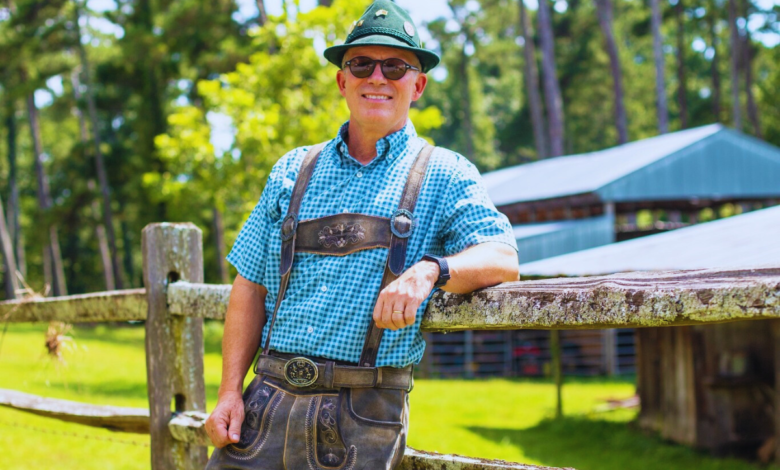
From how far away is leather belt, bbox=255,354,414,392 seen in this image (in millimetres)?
2104

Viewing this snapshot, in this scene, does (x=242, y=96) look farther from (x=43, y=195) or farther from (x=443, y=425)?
(x=43, y=195)

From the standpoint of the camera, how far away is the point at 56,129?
1897 inches

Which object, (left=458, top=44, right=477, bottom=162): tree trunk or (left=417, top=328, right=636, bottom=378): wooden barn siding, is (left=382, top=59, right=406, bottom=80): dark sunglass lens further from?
(left=458, top=44, right=477, bottom=162): tree trunk

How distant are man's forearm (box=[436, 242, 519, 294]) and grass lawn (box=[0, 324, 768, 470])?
2.52 meters

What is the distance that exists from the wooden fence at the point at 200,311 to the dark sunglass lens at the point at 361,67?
65cm

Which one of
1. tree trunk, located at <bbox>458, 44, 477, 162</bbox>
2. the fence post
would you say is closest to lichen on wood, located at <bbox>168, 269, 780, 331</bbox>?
the fence post

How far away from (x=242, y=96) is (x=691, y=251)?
9.71 meters

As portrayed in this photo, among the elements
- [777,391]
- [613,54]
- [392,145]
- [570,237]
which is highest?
[613,54]

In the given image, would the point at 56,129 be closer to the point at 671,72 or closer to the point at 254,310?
the point at 671,72

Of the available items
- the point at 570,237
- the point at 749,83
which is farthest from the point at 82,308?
the point at 749,83

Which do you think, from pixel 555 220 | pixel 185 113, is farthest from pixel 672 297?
pixel 555 220

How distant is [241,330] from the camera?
2.37 metres

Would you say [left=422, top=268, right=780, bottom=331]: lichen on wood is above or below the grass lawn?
above

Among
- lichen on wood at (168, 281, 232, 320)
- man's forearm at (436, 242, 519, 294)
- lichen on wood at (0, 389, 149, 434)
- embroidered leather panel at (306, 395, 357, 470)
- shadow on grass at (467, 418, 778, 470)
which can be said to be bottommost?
shadow on grass at (467, 418, 778, 470)
